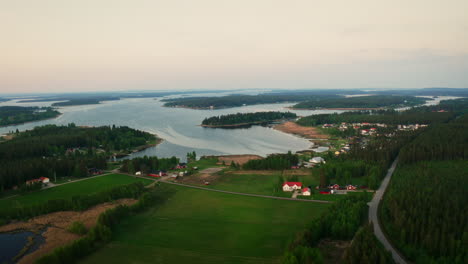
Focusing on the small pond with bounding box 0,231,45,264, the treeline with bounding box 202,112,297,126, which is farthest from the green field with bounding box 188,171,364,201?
the treeline with bounding box 202,112,297,126

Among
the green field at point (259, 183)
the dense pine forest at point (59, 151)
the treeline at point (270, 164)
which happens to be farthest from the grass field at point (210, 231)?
the dense pine forest at point (59, 151)

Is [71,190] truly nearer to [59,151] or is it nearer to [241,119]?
[59,151]

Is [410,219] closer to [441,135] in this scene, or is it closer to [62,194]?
[62,194]

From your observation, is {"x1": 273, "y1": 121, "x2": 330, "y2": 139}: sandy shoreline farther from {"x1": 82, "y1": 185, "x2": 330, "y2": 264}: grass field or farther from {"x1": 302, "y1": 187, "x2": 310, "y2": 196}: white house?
{"x1": 82, "y1": 185, "x2": 330, "y2": 264}: grass field

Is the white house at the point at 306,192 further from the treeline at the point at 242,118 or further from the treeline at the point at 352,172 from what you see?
the treeline at the point at 242,118

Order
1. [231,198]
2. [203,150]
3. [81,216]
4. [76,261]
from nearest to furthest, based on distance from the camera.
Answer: [76,261] < [81,216] < [231,198] < [203,150]

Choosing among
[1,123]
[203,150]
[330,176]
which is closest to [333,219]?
[330,176]

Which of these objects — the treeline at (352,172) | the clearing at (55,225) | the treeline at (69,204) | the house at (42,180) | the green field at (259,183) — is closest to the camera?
the clearing at (55,225)
